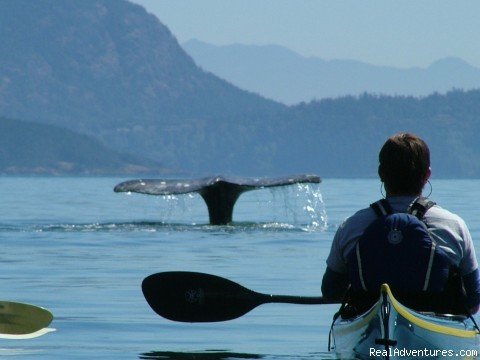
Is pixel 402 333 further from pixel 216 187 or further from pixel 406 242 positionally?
pixel 216 187

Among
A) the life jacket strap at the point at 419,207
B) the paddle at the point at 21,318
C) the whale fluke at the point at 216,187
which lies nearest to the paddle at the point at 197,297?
the paddle at the point at 21,318

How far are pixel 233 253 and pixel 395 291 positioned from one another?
1258 centimetres

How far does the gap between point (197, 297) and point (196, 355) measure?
2.47 feet

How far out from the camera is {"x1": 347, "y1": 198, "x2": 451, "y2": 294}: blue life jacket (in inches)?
275

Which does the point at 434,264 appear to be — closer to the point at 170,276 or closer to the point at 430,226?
the point at 430,226

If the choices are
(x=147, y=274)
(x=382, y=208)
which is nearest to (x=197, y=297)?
(x=382, y=208)

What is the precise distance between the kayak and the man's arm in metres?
0.17

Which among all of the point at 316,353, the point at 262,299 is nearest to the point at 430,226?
the point at 262,299

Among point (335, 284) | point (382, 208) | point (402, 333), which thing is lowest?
point (402, 333)

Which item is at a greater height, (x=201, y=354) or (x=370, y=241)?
(x=370, y=241)

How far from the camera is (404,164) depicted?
23.2ft

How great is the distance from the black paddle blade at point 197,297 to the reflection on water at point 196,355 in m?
0.49

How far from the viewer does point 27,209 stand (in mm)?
40750

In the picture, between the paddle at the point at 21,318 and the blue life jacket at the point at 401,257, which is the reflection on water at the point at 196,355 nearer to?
the paddle at the point at 21,318
